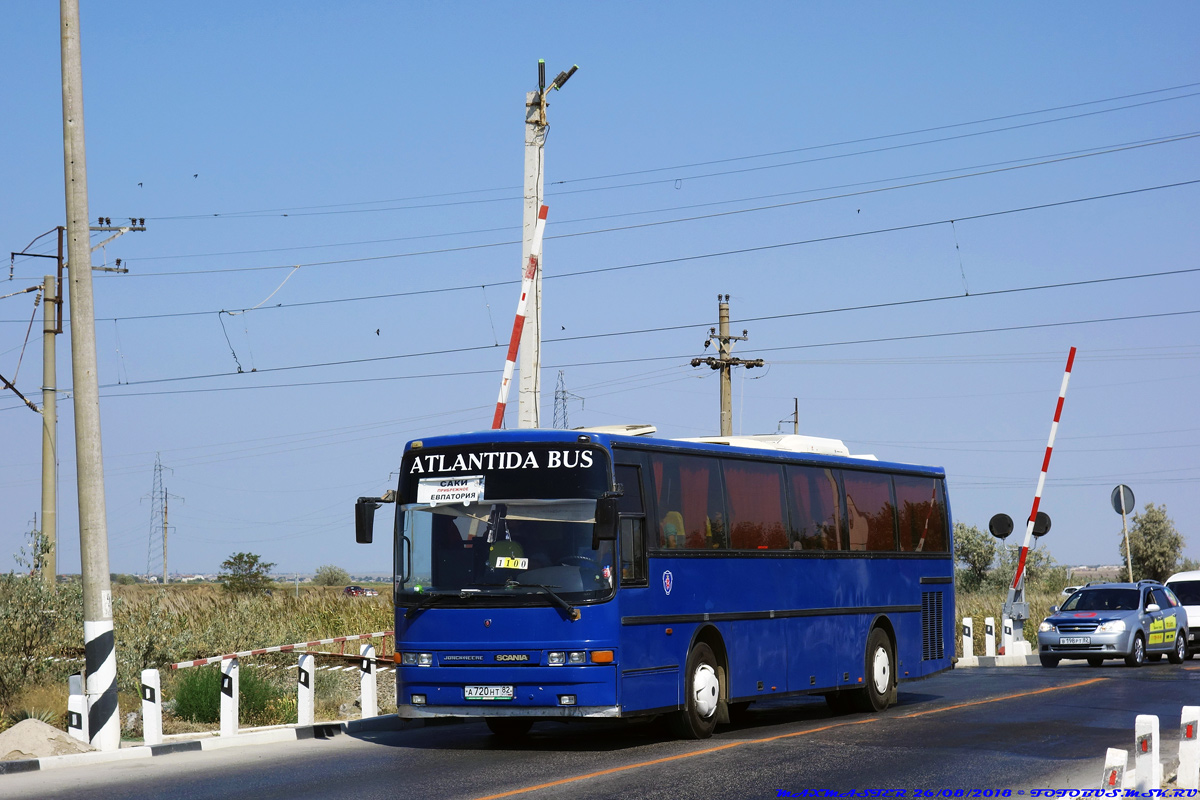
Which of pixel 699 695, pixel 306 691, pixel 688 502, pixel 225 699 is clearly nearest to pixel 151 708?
pixel 225 699

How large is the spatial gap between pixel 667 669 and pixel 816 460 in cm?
433

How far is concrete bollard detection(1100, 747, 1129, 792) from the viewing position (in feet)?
30.4

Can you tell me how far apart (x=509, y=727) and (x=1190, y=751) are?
7.72 meters

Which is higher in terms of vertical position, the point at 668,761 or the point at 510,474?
the point at 510,474

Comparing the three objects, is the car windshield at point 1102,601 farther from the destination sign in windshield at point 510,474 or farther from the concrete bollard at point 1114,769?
A: the concrete bollard at point 1114,769

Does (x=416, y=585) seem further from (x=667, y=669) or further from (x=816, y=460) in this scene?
(x=816, y=460)

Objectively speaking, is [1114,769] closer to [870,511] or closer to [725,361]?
[870,511]

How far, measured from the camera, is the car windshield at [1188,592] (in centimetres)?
3384

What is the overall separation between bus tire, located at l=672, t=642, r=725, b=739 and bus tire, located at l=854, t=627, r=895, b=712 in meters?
3.78

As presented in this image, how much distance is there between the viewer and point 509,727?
52.7 ft

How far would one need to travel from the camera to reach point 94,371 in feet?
49.9

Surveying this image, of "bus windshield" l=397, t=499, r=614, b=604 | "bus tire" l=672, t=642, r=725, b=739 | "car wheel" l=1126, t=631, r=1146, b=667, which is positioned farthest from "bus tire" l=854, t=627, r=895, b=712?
"car wheel" l=1126, t=631, r=1146, b=667

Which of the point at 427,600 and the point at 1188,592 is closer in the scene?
the point at 427,600

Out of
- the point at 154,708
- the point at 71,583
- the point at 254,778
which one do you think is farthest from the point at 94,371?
the point at 71,583
